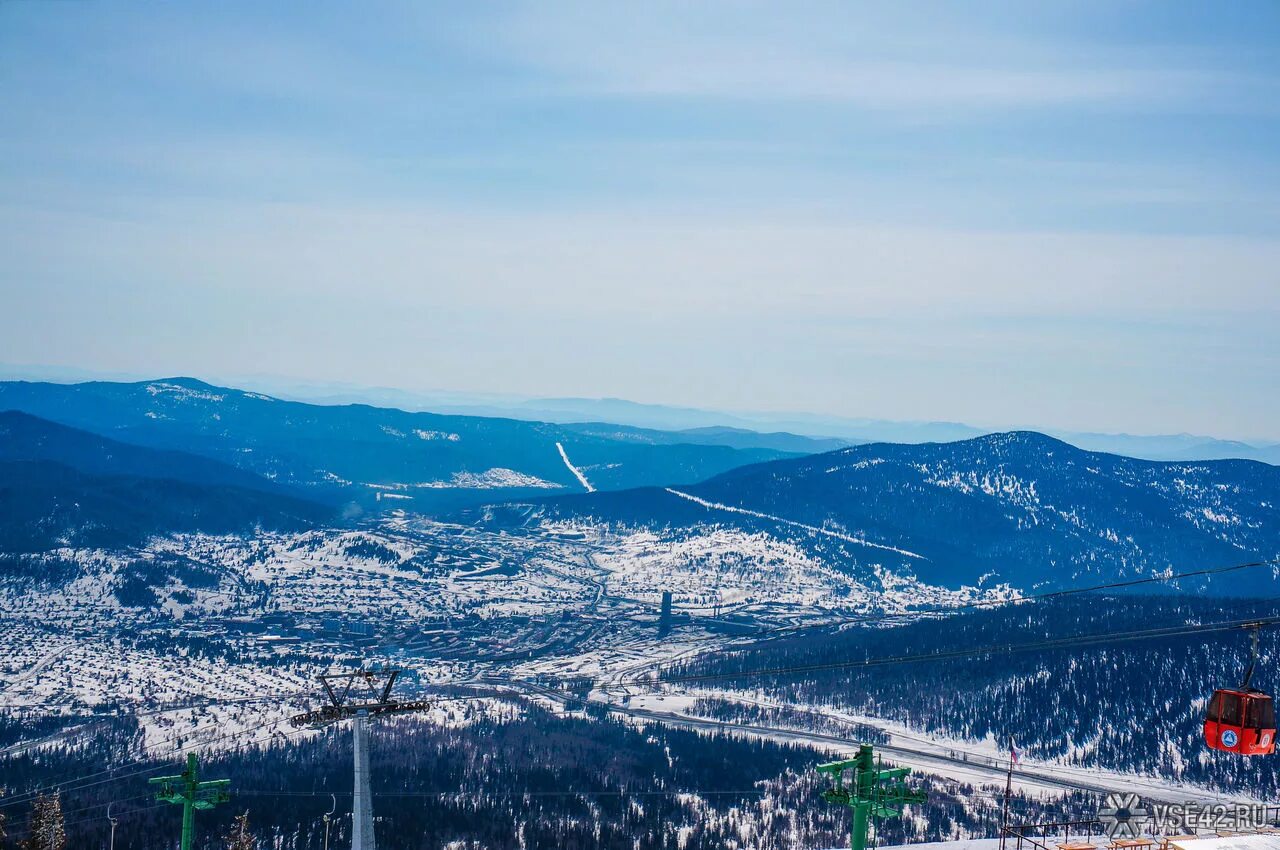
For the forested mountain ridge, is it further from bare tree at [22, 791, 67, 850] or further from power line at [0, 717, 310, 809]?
bare tree at [22, 791, 67, 850]

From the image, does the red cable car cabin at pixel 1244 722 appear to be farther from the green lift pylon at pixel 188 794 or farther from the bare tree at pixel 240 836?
the bare tree at pixel 240 836

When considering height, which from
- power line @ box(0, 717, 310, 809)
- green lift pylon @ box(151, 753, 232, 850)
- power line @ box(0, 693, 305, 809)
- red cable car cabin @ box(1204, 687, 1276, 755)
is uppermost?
red cable car cabin @ box(1204, 687, 1276, 755)

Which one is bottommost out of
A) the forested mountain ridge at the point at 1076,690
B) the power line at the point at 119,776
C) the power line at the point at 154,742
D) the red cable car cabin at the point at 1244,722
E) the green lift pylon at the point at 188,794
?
the power line at the point at 154,742

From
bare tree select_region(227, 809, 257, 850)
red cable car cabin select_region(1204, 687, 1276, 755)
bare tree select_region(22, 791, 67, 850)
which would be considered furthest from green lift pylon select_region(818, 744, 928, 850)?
bare tree select_region(22, 791, 67, 850)

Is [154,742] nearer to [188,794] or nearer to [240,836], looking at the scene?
[240,836]

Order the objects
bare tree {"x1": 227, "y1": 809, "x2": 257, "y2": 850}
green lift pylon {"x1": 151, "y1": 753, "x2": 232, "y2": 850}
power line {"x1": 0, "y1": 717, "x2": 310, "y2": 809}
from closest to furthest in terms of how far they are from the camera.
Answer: green lift pylon {"x1": 151, "y1": 753, "x2": 232, "y2": 850} < bare tree {"x1": 227, "y1": 809, "x2": 257, "y2": 850} < power line {"x1": 0, "y1": 717, "x2": 310, "y2": 809}

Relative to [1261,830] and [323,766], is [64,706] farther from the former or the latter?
[1261,830]

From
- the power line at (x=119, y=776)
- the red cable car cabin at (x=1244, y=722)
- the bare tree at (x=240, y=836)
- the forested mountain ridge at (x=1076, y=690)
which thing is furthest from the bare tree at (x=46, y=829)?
the forested mountain ridge at (x=1076, y=690)

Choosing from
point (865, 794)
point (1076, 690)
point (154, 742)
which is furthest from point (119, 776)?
point (1076, 690)

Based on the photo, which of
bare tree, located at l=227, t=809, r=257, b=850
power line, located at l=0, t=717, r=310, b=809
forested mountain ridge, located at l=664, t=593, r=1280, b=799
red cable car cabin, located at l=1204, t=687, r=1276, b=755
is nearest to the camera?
red cable car cabin, located at l=1204, t=687, r=1276, b=755
